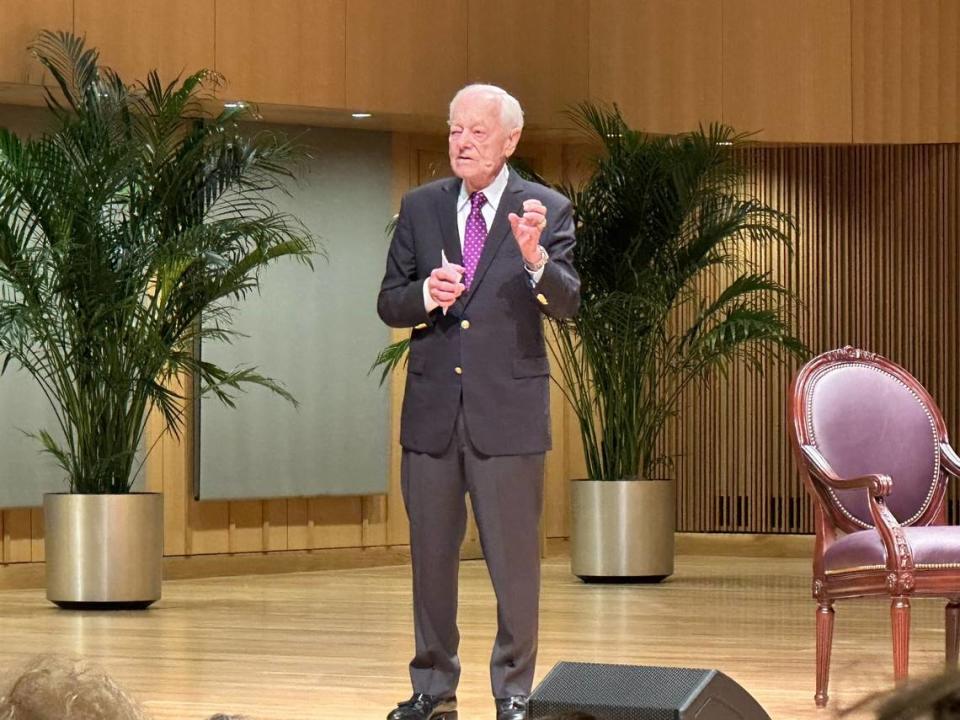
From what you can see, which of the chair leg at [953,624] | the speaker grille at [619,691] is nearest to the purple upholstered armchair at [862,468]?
the chair leg at [953,624]

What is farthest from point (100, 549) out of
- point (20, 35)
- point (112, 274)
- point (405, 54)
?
point (405, 54)

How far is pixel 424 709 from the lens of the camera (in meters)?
3.41

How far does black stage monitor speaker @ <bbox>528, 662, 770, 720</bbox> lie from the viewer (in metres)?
1.54

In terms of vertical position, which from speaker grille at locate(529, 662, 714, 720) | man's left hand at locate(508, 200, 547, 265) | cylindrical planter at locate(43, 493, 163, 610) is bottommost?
cylindrical planter at locate(43, 493, 163, 610)

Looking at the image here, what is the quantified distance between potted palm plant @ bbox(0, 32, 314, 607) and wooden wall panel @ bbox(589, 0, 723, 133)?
2.85 m

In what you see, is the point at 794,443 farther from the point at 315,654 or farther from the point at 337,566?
the point at 337,566

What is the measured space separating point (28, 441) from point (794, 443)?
190 inches

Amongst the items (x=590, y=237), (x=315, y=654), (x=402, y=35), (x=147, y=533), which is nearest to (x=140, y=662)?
(x=315, y=654)

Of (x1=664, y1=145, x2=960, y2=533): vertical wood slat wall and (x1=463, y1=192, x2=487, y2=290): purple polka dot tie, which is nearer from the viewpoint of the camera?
(x1=463, y1=192, x2=487, y2=290): purple polka dot tie

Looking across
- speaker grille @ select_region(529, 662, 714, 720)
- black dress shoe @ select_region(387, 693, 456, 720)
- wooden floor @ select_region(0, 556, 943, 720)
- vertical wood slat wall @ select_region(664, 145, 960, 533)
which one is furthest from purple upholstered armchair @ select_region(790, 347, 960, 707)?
vertical wood slat wall @ select_region(664, 145, 960, 533)

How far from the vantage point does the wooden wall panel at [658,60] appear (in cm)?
902

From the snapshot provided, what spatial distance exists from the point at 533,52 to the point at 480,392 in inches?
222

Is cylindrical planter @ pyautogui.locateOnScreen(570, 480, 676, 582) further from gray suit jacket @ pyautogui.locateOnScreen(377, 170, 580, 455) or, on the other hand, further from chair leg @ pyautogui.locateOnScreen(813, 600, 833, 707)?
gray suit jacket @ pyautogui.locateOnScreen(377, 170, 580, 455)

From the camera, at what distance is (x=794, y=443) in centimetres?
413
